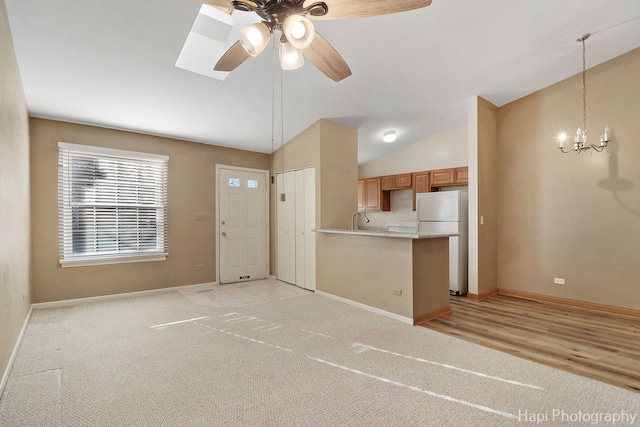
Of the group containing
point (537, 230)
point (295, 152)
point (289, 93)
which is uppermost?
point (289, 93)

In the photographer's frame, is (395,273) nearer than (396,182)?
Yes

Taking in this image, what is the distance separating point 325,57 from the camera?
2.02 m

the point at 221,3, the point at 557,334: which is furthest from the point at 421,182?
the point at 221,3

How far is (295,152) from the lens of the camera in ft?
16.9

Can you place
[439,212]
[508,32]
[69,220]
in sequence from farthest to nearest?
[439,212] → [69,220] → [508,32]

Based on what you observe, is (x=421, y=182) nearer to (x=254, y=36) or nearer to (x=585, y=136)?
(x=585, y=136)

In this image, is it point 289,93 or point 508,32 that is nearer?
point 508,32

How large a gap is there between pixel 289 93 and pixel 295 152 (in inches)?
58.2

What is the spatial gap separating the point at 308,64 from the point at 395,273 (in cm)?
253

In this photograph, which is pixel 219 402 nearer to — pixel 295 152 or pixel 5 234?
pixel 5 234

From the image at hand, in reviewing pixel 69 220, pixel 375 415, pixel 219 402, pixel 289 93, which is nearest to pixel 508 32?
pixel 289 93

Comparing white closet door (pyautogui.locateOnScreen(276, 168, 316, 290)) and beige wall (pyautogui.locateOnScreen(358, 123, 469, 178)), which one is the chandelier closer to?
beige wall (pyautogui.locateOnScreen(358, 123, 469, 178))

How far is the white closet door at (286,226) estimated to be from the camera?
525cm

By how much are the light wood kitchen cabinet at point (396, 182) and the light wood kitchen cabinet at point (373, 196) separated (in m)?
0.13
